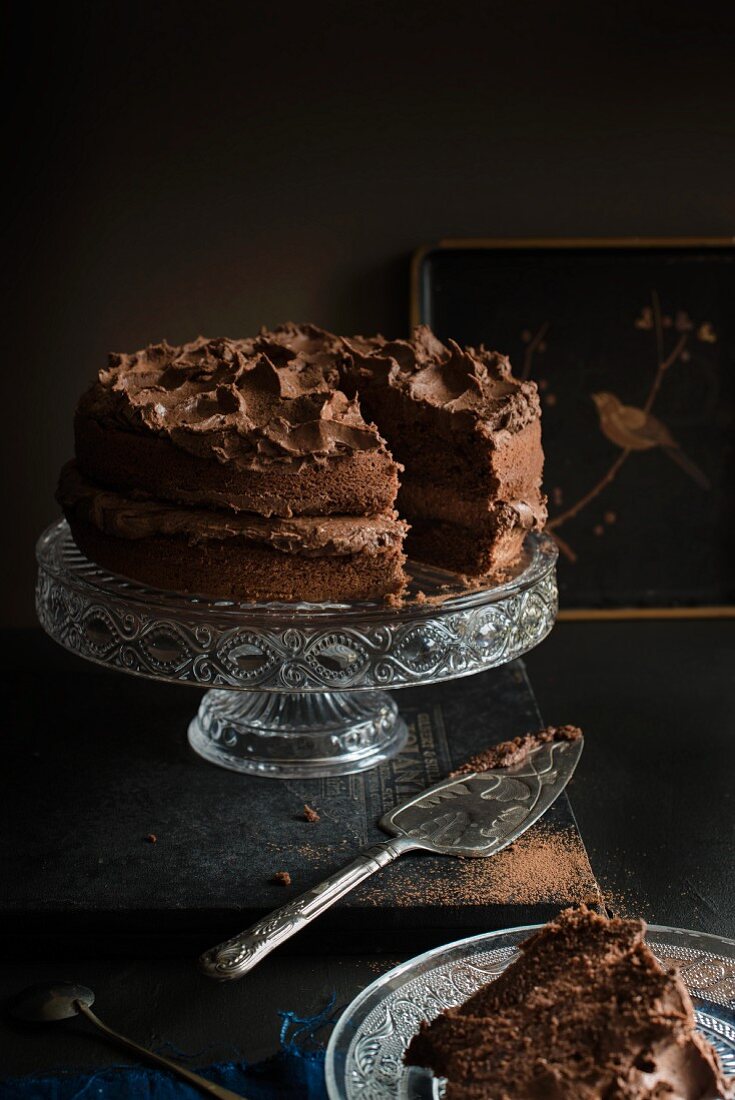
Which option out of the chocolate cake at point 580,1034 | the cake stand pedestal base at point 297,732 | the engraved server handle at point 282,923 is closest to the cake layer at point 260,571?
the cake stand pedestal base at point 297,732

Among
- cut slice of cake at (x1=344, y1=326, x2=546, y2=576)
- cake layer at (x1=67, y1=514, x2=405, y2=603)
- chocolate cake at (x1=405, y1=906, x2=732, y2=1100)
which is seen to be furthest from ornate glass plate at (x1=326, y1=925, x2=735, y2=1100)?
cut slice of cake at (x1=344, y1=326, x2=546, y2=576)

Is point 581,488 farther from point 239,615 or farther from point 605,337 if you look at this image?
point 239,615

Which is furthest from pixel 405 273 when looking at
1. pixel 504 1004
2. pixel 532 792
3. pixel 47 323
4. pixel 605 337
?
pixel 504 1004

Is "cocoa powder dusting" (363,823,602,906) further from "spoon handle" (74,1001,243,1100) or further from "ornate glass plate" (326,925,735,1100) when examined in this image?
"spoon handle" (74,1001,243,1100)

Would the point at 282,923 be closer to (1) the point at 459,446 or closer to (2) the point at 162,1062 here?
(2) the point at 162,1062

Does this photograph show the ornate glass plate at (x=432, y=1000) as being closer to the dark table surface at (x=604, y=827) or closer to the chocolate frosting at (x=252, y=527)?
the dark table surface at (x=604, y=827)

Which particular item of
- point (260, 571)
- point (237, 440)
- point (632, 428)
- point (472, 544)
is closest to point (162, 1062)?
point (260, 571)
